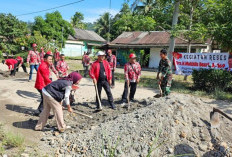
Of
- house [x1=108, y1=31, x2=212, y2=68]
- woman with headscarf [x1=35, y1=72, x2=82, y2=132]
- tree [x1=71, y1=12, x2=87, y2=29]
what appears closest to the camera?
woman with headscarf [x1=35, y1=72, x2=82, y2=132]

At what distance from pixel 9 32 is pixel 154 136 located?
2423 cm

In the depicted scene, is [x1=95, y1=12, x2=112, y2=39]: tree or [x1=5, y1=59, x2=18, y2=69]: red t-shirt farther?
[x1=95, y1=12, x2=112, y2=39]: tree

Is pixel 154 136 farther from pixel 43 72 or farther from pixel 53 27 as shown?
pixel 53 27

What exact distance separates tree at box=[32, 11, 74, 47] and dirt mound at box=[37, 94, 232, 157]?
23.4 m

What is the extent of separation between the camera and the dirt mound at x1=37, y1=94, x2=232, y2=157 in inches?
140

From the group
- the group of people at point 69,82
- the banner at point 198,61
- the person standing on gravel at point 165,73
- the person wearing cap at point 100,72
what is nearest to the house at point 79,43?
the banner at point 198,61

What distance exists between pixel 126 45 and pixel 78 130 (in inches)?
789

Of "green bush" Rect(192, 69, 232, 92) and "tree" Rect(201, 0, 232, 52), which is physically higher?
"tree" Rect(201, 0, 232, 52)

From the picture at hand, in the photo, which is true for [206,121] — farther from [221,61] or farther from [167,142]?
[221,61]

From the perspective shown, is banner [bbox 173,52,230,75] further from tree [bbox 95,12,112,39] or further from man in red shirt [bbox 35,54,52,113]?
tree [bbox 95,12,112,39]

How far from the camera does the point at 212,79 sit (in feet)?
28.8

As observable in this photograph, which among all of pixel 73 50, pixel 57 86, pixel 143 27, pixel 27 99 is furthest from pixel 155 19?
pixel 73 50

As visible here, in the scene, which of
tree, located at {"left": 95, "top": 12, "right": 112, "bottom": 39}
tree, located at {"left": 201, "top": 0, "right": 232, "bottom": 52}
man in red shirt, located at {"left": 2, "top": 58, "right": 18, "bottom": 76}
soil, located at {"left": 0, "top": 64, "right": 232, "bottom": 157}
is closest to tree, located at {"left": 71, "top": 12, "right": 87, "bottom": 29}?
tree, located at {"left": 95, "top": 12, "right": 112, "bottom": 39}

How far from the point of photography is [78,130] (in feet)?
14.4
